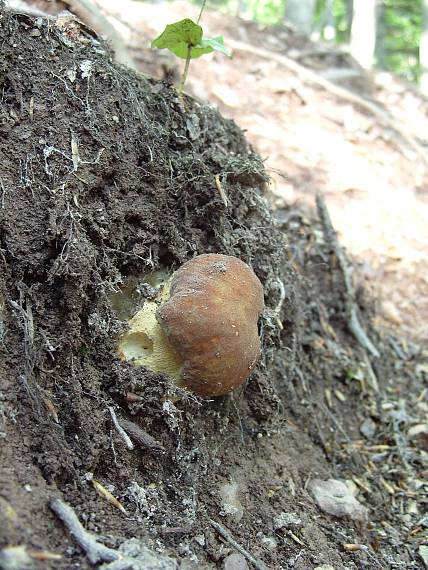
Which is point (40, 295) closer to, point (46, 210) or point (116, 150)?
point (46, 210)

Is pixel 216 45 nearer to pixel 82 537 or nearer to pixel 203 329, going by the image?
pixel 203 329

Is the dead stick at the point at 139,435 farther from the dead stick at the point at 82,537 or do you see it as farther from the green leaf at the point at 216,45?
the green leaf at the point at 216,45

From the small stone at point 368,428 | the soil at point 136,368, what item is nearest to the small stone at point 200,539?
the soil at point 136,368

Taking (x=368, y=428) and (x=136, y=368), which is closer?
(x=136, y=368)

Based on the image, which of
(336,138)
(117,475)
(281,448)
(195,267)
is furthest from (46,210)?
(336,138)

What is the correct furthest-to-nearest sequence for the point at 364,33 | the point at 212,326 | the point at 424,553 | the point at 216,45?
the point at 364,33
the point at 216,45
the point at 424,553
the point at 212,326

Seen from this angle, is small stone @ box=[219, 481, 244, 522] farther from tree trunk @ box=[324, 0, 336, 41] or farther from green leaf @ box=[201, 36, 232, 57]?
tree trunk @ box=[324, 0, 336, 41]

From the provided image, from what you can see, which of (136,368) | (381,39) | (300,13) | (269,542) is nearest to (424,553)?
(269,542)
